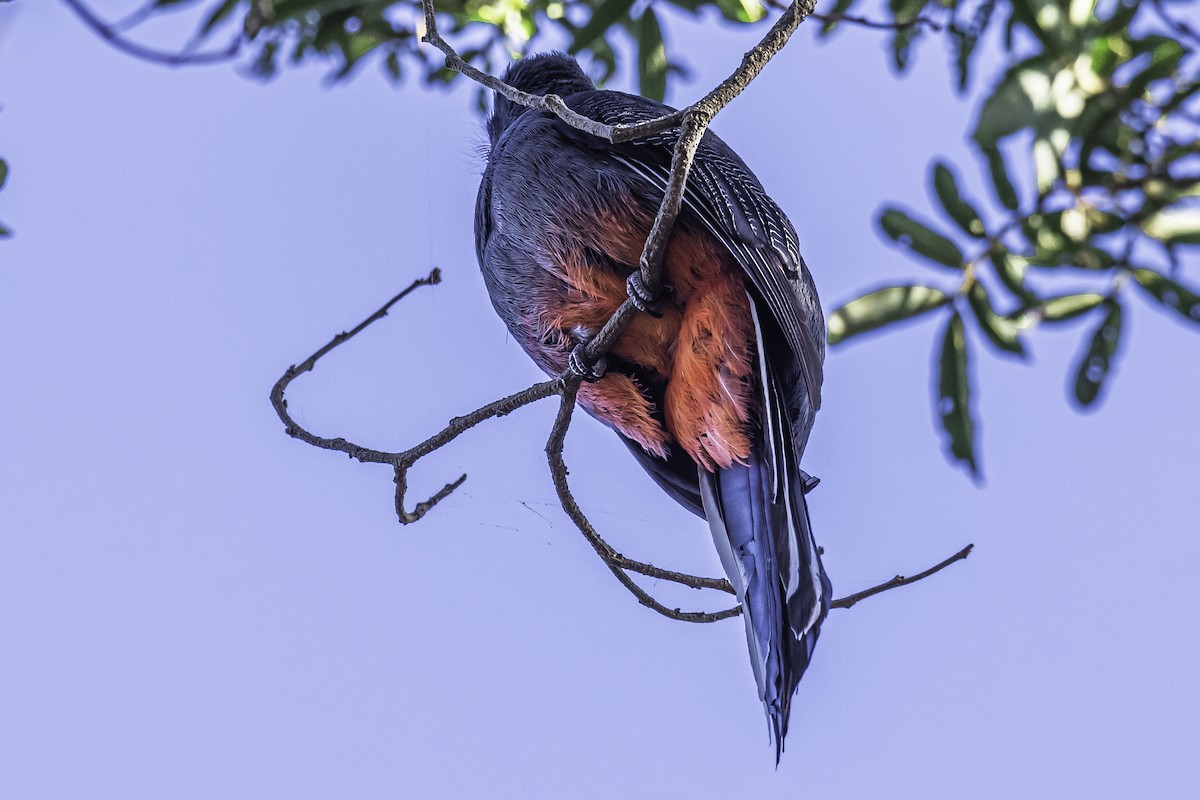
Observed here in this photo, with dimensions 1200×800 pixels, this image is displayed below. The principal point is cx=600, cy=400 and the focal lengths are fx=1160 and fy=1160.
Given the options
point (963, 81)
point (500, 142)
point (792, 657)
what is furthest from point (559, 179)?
point (792, 657)

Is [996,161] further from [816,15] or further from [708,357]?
[708,357]

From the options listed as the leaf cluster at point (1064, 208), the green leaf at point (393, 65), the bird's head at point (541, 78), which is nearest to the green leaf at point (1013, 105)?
the leaf cluster at point (1064, 208)

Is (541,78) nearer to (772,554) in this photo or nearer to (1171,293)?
(772,554)

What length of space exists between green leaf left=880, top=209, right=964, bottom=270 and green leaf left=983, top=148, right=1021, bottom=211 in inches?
5.0

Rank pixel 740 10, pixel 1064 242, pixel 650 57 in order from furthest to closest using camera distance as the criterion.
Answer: pixel 650 57 → pixel 740 10 → pixel 1064 242

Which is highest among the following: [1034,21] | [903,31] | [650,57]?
[650,57]

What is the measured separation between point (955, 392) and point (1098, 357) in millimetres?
314

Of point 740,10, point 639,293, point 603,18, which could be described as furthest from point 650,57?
point 639,293

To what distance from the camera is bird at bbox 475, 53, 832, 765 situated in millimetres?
2484

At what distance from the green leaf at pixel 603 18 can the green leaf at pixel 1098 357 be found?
1340 mm

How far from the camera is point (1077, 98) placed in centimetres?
209

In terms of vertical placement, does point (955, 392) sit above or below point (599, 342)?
below

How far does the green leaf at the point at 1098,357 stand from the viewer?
2.35 m

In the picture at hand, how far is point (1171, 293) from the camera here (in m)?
2.23
